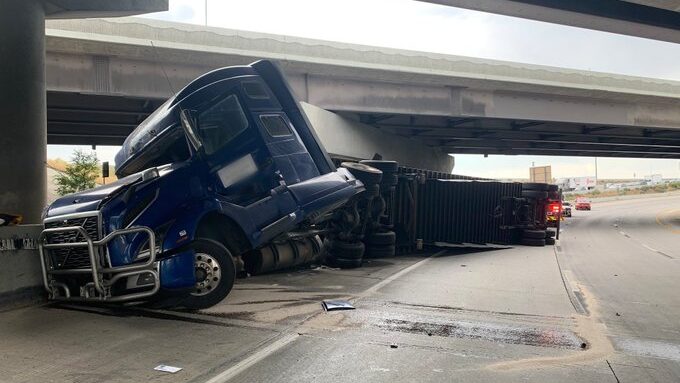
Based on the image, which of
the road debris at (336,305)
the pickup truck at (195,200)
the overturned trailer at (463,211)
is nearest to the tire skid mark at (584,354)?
the road debris at (336,305)

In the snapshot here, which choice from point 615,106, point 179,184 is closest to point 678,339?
point 179,184

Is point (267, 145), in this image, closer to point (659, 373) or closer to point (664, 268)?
point (659, 373)

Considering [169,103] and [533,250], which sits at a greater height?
[169,103]

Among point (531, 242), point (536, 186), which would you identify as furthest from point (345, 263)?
point (536, 186)

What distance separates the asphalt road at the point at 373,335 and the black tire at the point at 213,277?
0.61 feet

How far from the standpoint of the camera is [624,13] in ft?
39.8

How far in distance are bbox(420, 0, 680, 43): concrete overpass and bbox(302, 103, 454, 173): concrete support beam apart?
7.16 metres

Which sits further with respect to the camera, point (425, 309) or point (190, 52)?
point (190, 52)

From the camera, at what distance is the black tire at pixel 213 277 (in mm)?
6828

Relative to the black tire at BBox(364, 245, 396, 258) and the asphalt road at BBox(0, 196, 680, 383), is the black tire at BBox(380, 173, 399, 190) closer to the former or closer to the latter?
the black tire at BBox(364, 245, 396, 258)

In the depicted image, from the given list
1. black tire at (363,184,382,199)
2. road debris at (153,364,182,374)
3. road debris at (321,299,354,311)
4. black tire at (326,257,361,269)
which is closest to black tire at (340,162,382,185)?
black tire at (363,184,382,199)

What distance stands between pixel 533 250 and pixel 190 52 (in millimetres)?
11888

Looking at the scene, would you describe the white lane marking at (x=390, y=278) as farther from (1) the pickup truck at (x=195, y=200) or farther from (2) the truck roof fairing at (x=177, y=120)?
(2) the truck roof fairing at (x=177, y=120)

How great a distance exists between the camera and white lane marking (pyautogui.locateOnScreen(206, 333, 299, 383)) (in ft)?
14.8
